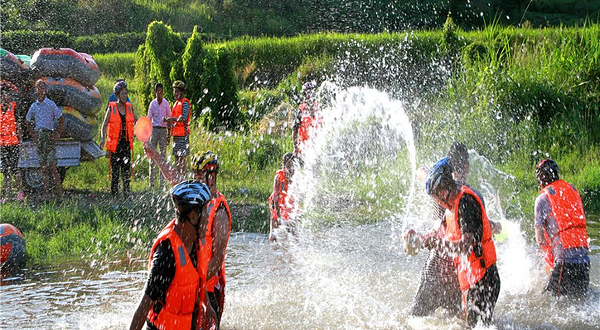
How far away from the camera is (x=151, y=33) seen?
47.2ft

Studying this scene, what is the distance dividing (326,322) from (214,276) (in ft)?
6.14

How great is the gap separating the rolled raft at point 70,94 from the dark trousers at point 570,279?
7.85m

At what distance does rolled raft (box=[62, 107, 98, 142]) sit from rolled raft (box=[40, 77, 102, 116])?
0.11 m

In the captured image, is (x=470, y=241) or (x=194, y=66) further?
(x=194, y=66)

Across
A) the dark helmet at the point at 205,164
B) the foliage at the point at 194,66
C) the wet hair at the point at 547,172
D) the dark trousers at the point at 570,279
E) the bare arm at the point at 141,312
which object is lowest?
the dark trousers at the point at 570,279

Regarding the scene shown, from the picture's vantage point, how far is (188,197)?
145 inches

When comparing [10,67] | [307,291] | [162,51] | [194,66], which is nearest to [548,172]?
[307,291]

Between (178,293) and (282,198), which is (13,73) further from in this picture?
(178,293)

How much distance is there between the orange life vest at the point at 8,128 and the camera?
1037cm

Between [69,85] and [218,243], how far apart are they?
7691mm

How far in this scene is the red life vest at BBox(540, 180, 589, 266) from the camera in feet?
19.9

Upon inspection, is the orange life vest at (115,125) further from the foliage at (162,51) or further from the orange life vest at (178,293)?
the orange life vest at (178,293)

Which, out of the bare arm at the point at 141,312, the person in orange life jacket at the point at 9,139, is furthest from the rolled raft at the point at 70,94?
the bare arm at the point at 141,312

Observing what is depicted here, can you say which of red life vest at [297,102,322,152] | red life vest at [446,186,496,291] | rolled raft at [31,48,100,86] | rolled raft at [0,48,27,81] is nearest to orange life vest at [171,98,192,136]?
rolled raft at [31,48,100,86]
